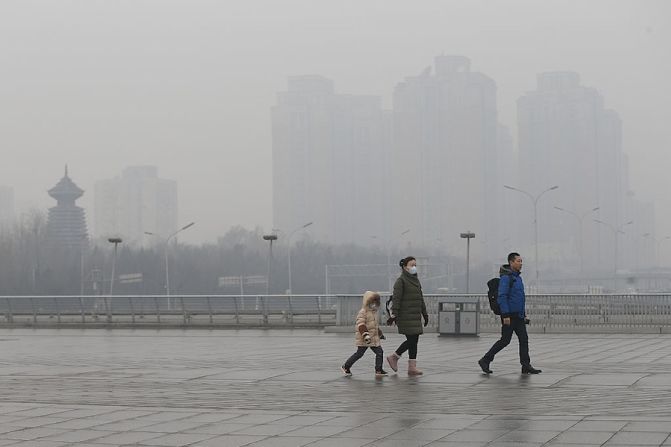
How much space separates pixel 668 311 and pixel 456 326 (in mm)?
5336

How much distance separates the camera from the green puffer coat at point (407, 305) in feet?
53.1

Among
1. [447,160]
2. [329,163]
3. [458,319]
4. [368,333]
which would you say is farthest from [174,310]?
[447,160]

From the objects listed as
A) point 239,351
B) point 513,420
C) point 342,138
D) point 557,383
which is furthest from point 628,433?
point 342,138

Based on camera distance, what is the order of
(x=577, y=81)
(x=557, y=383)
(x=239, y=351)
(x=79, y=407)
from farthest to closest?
(x=577, y=81), (x=239, y=351), (x=557, y=383), (x=79, y=407)

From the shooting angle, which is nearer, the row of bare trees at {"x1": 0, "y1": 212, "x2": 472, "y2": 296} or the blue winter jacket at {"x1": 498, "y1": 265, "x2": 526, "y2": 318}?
the blue winter jacket at {"x1": 498, "y1": 265, "x2": 526, "y2": 318}

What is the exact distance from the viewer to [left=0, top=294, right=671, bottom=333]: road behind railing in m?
28.1

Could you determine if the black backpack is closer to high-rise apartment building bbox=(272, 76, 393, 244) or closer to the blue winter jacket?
the blue winter jacket

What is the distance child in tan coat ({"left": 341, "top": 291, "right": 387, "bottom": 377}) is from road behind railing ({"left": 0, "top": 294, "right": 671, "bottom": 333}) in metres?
12.5

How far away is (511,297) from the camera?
1608 centimetres

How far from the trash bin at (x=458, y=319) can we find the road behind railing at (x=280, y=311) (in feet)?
6.51

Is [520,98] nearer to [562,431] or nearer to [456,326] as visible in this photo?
[456,326]

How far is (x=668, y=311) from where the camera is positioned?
27672 mm

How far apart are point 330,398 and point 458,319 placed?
542 inches

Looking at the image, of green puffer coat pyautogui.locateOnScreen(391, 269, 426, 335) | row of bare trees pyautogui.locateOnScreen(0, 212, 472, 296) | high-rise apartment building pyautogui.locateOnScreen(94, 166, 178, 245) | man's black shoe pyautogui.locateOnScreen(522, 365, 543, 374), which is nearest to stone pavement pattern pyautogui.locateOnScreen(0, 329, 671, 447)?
man's black shoe pyautogui.locateOnScreen(522, 365, 543, 374)
